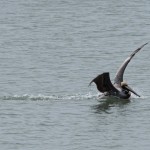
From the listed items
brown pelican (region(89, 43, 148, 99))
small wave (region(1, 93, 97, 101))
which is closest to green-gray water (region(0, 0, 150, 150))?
small wave (region(1, 93, 97, 101))

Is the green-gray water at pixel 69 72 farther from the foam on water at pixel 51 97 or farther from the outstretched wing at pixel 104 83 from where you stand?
the outstretched wing at pixel 104 83

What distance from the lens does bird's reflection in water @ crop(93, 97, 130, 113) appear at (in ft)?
110

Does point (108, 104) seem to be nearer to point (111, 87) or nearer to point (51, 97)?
point (111, 87)

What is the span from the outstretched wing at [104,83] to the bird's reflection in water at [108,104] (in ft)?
1.02

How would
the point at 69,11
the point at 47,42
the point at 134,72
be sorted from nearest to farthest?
the point at 134,72, the point at 47,42, the point at 69,11

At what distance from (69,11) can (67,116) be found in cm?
2470

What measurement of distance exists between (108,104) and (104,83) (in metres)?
0.73

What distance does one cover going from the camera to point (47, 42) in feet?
154

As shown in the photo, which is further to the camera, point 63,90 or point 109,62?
point 109,62

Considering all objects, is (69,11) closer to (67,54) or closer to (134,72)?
(67,54)

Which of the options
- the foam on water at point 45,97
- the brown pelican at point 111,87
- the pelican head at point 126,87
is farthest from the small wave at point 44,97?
the pelican head at point 126,87

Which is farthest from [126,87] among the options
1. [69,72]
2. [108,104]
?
[69,72]

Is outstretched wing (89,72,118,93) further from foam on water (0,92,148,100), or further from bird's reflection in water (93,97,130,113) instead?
foam on water (0,92,148,100)

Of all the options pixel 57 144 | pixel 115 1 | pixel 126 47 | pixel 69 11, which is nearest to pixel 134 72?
pixel 126 47
